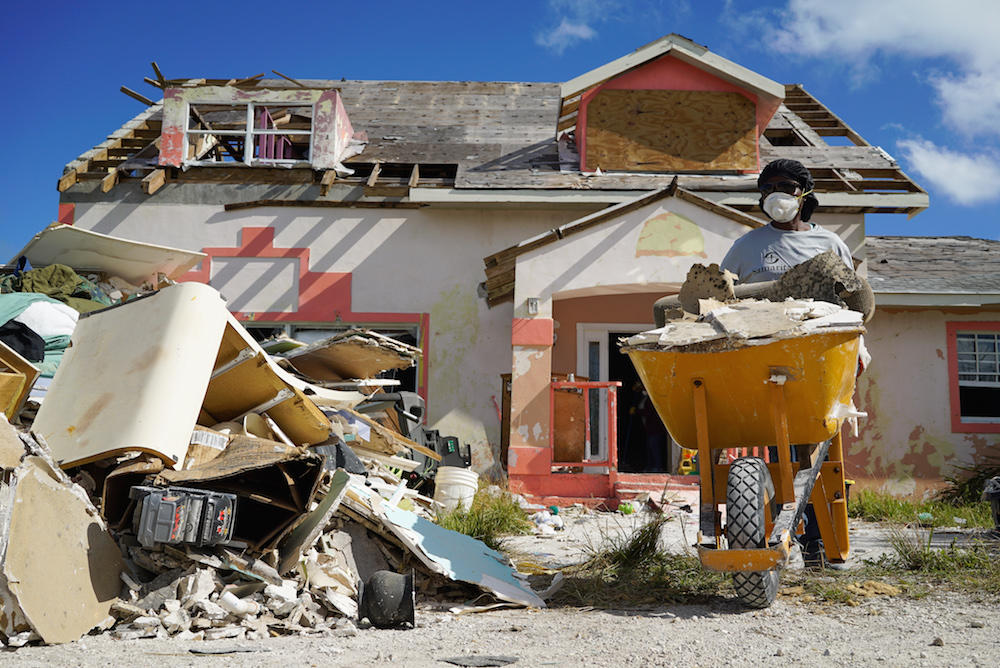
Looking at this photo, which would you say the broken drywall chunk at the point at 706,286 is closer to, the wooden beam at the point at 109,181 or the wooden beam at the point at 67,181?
the wooden beam at the point at 109,181

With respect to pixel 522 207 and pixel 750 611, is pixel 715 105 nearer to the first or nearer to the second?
pixel 522 207

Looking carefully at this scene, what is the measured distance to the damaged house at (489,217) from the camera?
36.5 feet

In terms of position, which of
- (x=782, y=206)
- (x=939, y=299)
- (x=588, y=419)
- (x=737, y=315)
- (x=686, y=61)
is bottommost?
(x=588, y=419)

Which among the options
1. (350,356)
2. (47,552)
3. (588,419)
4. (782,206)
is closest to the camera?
(47,552)

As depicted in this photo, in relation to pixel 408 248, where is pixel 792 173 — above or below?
below

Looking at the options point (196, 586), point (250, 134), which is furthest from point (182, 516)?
point (250, 134)

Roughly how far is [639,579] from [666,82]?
31.3 feet

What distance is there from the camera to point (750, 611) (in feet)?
12.0

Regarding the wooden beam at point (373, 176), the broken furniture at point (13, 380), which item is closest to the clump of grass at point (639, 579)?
the broken furniture at point (13, 380)

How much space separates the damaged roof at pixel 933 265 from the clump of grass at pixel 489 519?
6048 millimetres

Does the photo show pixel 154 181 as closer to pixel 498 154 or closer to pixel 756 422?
pixel 498 154

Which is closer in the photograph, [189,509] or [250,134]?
[189,509]

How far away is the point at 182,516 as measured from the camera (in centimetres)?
353

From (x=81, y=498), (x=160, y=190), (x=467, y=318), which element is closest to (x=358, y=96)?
(x=160, y=190)
